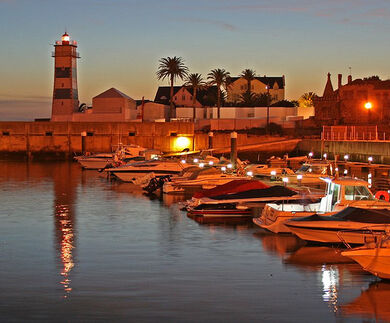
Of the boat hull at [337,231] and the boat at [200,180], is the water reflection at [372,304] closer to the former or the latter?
the boat hull at [337,231]

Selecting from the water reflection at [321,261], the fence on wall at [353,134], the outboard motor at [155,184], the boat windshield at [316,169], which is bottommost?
the water reflection at [321,261]

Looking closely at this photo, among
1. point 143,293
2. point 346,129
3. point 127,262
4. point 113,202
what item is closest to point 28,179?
point 113,202

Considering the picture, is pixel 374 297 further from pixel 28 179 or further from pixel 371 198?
pixel 28 179

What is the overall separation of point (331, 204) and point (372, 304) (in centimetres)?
841

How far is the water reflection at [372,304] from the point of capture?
16375 millimetres

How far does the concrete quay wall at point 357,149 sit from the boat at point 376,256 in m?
37.5

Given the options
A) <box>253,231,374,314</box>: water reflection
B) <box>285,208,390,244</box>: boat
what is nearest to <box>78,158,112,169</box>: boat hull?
<box>253,231,374,314</box>: water reflection

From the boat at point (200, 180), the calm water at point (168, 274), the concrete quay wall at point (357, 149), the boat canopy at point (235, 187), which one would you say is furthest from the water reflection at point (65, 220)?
the concrete quay wall at point (357, 149)

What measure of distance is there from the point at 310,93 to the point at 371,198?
11551 cm

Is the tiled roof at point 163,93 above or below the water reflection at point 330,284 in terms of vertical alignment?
above

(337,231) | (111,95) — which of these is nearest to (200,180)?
(337,231)

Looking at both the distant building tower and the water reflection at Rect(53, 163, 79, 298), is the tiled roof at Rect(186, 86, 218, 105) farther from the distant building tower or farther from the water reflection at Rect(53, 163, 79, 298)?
the water reflection at Rect(53, 163, 79, 298)

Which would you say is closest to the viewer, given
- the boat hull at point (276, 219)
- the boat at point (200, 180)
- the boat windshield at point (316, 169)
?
the boat hull at point (276, 219)

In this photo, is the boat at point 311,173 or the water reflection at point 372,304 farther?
the boat at point 311,173
